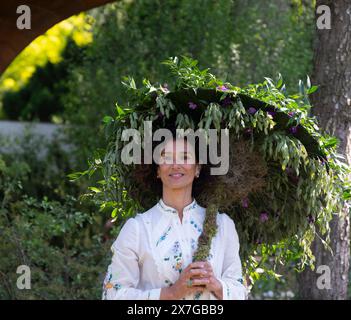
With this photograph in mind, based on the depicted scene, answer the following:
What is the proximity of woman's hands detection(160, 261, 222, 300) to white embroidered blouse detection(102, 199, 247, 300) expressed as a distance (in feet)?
0.12

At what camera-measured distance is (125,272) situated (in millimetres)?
3672

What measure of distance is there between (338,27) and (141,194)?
224 cm

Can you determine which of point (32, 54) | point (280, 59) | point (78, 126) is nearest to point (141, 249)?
point (280, 59)

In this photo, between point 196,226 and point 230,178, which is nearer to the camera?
point 196,226

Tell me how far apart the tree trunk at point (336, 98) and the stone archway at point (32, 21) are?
1582 mm

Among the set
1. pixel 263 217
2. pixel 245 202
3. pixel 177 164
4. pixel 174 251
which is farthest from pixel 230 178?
pixel 174 251

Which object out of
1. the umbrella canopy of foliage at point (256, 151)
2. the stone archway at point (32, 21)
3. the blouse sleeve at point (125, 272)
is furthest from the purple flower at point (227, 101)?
the stone archway at point (32, 21)

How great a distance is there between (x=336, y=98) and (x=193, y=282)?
2471mm

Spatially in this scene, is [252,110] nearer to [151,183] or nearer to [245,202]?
[245,202]

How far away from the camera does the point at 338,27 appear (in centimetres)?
570

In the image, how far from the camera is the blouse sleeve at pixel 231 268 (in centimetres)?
370

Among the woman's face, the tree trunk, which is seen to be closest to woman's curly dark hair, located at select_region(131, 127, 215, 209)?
the woman's face

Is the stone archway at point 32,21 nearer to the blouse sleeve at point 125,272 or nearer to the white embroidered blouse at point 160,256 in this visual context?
the white embroidered blouse at point 160,256

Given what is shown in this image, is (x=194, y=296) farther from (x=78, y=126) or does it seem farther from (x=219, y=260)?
(x=78, y=126)
